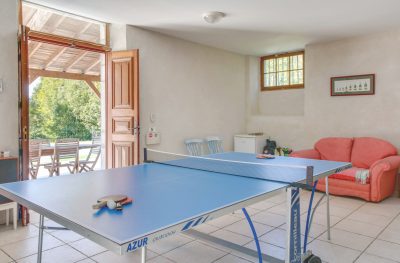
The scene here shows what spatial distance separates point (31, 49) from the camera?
6508mm

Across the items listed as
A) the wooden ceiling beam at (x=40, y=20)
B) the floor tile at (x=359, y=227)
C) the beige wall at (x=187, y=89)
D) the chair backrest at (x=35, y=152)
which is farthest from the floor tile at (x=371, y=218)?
the wooden ceiling beam at (x=40, y=20)

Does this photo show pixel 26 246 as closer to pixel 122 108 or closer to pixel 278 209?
pixel 122 108

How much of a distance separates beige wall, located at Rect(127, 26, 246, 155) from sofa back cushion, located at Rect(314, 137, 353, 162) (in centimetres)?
186

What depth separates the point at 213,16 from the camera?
391cm

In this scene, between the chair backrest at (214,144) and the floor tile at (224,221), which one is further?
the chair backrest at (214,144)

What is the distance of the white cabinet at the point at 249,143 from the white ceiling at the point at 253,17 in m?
1.86

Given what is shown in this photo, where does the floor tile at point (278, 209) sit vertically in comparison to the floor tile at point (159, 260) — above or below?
above

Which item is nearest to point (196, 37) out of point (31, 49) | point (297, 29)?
point (297, 29)

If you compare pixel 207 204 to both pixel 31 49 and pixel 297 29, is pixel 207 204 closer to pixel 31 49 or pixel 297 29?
pixel 297 29

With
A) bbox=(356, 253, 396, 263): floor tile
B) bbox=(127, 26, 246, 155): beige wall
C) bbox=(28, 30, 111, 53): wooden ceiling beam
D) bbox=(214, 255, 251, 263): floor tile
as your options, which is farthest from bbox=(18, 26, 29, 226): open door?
bbox=(356, 253, 396, 263): floor tile

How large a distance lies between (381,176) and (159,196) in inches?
138

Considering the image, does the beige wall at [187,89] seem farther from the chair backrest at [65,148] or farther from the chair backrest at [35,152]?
the chair backrest at [35,152]

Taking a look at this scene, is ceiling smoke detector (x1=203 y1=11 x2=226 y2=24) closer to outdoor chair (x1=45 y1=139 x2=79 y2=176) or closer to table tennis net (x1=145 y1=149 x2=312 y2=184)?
table tennis net (x1=145 y1=149 x2=312 y2=184)

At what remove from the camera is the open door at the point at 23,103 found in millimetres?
3377
